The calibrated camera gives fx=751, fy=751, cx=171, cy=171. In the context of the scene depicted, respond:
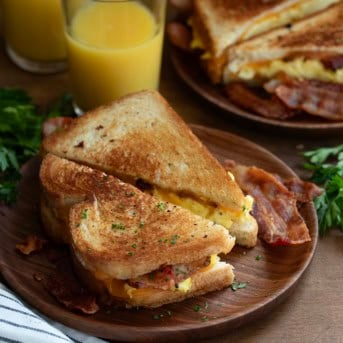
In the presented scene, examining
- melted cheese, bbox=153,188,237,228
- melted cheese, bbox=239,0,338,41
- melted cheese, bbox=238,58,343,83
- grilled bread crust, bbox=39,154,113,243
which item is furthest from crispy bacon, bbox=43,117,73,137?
melted cheese, bbox=239,0,338,41

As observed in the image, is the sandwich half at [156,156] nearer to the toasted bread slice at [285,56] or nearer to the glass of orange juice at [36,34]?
the toasted bread slice at [285,56]

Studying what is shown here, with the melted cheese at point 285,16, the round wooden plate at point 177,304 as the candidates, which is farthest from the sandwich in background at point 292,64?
the round wooden plate at point 177,304

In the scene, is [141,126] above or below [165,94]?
above

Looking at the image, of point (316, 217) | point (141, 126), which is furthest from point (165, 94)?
point (316, 217)

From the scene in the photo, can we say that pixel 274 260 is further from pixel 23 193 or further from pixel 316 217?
pixel 23 193

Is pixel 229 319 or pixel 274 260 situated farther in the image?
pixel 274 260

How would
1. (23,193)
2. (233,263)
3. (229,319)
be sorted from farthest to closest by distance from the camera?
(23,193), (233,263), (229,319)

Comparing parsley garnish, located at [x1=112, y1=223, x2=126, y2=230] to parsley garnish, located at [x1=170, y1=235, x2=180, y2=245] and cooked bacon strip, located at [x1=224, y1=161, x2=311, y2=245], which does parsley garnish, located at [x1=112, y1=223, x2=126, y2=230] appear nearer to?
parsley garnish, located at [x1=170, y1=235, x2=180, y2=245]
